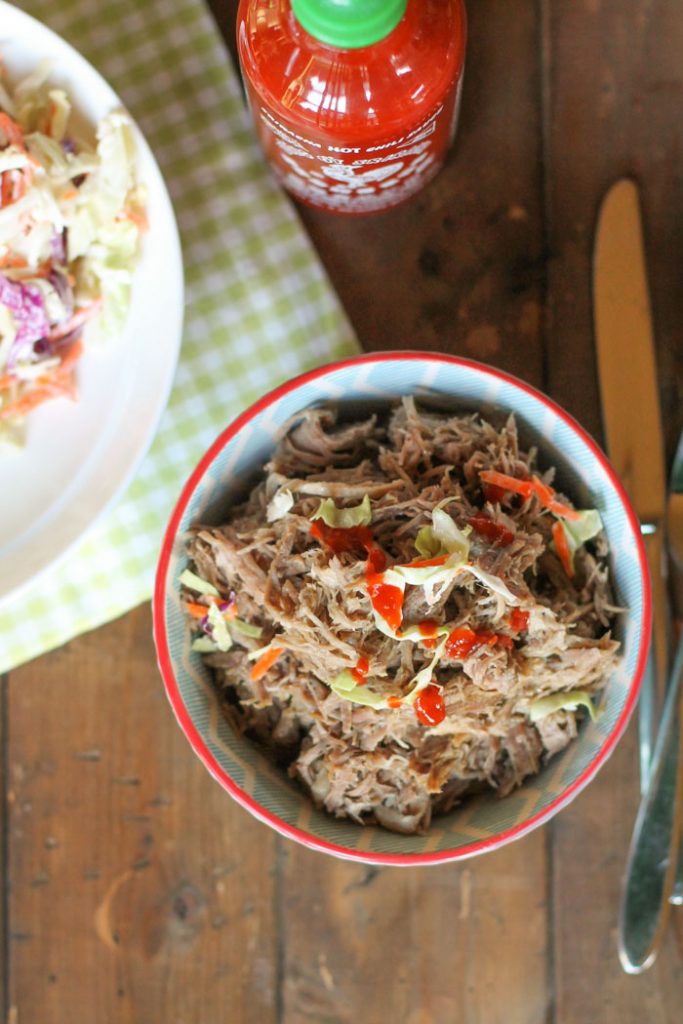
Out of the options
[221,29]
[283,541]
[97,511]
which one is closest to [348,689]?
[283,541]

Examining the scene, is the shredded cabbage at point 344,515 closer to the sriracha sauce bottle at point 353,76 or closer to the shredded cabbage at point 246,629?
the shredded cabbage at point 246,629

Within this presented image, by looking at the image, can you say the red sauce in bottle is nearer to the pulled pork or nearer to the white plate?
the pulled pork

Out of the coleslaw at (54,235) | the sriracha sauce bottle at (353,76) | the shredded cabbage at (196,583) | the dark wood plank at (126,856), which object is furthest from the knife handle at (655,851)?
the coleslaw at (54,235)

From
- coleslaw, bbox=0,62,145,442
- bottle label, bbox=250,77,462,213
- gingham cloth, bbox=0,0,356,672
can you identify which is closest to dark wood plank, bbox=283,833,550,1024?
gingham cloth, bbox=0,0,356,672

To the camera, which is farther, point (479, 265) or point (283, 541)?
point (479, 265)

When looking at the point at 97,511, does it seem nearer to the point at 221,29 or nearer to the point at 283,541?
the point at 283,541

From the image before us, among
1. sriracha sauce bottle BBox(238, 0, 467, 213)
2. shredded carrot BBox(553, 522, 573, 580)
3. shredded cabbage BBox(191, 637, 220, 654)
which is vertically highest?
sriracha sauce bottle BBox(238, 0, 467, 213)

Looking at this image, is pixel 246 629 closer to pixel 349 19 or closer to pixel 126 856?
pixel 126 856

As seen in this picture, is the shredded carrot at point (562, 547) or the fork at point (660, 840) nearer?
the shredded carrot at point (562, 547)
